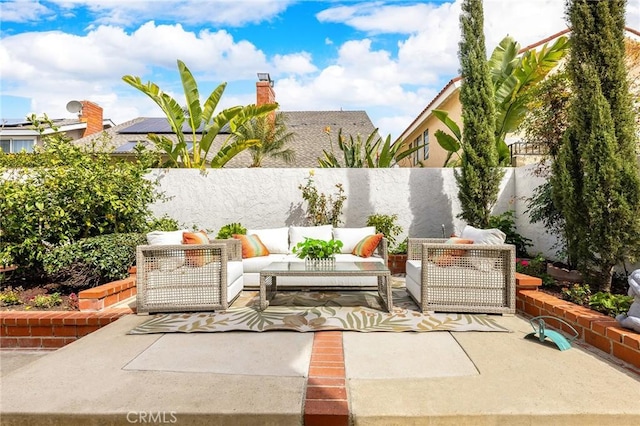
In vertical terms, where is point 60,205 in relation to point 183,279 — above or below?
above

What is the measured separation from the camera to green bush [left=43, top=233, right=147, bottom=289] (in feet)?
15.7

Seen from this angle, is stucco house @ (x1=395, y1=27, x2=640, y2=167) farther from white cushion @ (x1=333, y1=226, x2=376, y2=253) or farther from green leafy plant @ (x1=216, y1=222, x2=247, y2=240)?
green leafy plant @ (x1=216, y1=222, x2=247, y2=240)

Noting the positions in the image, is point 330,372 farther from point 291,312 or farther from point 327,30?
point 327,30

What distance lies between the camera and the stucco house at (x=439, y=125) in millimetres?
9571

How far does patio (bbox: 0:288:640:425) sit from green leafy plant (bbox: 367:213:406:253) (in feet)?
12.9

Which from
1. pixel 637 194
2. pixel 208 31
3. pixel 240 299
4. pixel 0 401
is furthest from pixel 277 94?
pixel 0 401

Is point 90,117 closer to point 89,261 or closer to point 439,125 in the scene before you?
point 439,125

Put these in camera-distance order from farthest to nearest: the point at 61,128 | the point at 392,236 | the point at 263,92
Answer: the point at 263,92 → the point at 61,128 → the point at 392,236

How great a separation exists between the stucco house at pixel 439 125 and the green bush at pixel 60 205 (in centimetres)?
671

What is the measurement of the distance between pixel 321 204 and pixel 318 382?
546 cm

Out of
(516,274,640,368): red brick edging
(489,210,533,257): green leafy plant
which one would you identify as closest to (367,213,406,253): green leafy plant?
(489,210,533,257): green leafy plant

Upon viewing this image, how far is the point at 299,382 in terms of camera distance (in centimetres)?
254

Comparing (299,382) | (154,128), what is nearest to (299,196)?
(299,382)

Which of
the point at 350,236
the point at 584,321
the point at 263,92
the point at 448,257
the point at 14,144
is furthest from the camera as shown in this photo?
the point at 263,92
